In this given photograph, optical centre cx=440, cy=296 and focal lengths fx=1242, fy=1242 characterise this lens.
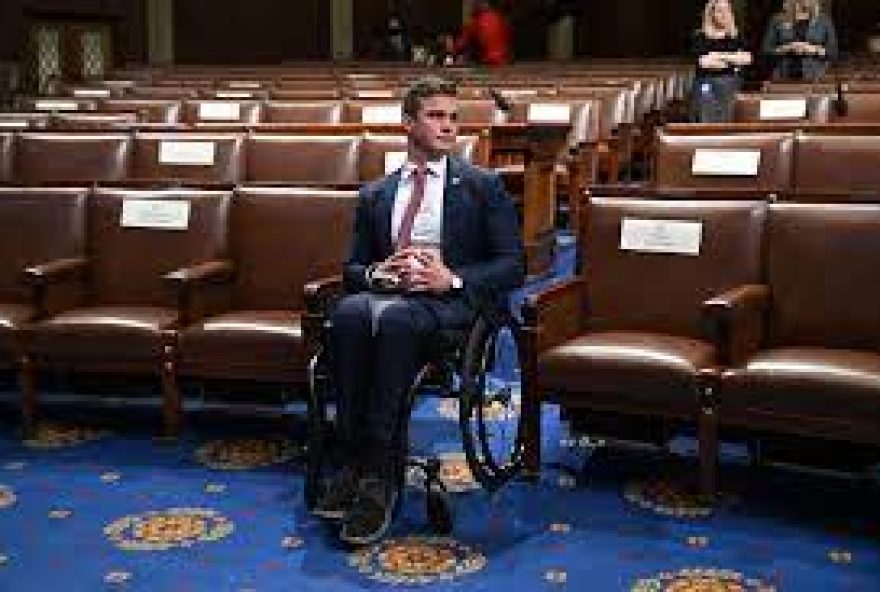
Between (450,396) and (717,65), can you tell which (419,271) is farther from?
(717,65)

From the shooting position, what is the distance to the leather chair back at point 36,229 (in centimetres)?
439

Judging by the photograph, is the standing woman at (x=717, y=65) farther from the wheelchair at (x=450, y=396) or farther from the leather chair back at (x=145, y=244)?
the wheelchair at (x=450, y=396)

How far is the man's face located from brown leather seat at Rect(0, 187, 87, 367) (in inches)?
60.6

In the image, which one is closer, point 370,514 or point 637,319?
point 370,514

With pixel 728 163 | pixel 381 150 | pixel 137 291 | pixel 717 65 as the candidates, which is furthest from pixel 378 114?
pixel 728 163

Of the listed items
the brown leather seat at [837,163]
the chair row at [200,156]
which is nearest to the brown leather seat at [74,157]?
the chair row at [200,156]

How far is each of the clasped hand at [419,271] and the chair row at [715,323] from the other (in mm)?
300

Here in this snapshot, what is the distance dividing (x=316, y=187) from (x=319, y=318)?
662 mm

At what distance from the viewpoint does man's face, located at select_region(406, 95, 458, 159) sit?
3.33m

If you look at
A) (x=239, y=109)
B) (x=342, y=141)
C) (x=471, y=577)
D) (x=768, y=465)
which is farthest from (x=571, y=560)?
(x=239, y=109)

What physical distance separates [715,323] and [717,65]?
4.20m

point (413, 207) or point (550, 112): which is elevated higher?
point (550, 112)

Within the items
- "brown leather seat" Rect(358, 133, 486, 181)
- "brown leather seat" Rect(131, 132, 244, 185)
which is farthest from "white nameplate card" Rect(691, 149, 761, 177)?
"brown leather seat" Rect(131, 132, 244, 185)

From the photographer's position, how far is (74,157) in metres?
4.90
